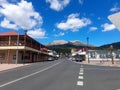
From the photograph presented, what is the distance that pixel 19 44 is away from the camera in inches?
2157

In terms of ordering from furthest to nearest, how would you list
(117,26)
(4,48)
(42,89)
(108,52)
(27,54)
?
(108,52), (27,54), (4,48), (42,89), (117,26)

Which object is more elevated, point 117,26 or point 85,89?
point 117,26

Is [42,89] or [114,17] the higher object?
[114,17]

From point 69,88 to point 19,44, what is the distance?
146 feet

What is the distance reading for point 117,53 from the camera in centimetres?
8094

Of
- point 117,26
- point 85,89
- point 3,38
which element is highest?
point 3,38

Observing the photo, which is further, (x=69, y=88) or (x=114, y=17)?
(x=69, y=88)

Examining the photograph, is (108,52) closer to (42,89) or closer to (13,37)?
(13,37)

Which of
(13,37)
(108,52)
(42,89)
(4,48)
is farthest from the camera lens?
(108,52)

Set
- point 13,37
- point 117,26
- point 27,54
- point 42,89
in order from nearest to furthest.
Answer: point 117,26
point 42,89
point 13,37
point 27,54

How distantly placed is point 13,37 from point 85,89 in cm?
4999

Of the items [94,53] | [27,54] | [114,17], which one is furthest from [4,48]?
[114,17]

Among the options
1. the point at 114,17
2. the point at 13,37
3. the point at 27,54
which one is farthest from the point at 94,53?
the point at 114,17

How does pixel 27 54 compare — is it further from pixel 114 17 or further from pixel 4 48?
pixel 114 17
